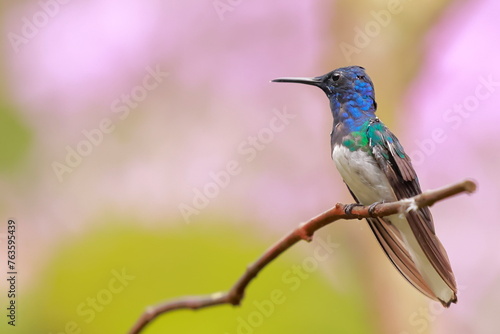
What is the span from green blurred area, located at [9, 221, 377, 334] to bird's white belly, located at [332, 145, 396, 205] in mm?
327

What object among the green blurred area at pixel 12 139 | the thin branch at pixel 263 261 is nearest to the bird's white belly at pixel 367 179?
the thin branch at pixel 263 261

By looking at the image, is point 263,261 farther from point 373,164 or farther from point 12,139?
point 12,139

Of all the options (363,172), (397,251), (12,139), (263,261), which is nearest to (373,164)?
(363,172)

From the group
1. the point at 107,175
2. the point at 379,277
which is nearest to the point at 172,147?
the point at 107,175

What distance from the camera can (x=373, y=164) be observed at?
85cm

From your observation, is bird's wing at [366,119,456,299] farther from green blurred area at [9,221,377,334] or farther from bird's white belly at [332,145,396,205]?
green blurred area at [9,221,377,334]

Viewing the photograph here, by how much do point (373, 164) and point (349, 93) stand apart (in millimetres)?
110

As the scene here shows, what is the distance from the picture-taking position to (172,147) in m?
1.37

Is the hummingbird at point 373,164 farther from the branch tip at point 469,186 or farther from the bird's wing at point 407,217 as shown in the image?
the branch tip at point 469,186

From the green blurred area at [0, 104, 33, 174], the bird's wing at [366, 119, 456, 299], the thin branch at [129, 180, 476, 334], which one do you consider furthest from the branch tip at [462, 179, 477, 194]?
the green blurred area at [0, 104, 33, 174]

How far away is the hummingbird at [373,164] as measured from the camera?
785mm

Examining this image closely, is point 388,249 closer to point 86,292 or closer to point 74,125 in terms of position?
point 86,292

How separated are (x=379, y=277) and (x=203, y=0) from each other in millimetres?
778

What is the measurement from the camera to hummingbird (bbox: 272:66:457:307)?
785 mm
